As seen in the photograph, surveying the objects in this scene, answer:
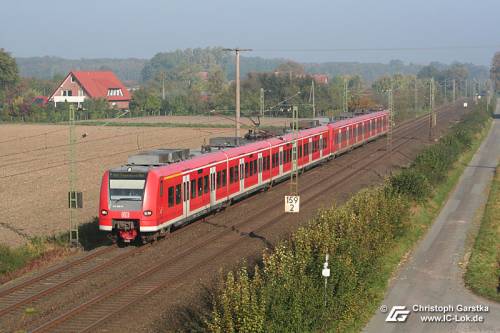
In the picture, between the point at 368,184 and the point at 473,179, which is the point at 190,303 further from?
the point at 473,179

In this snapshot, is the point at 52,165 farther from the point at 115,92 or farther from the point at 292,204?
the point at 115,92

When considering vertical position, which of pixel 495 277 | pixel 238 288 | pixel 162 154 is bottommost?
pixel 495 277

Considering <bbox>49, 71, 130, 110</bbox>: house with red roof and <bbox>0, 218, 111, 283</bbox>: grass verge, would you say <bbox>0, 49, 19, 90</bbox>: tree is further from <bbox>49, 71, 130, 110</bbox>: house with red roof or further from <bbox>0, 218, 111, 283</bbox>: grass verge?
<bbox>0, 218, 111, 283</bbox>: grass verge

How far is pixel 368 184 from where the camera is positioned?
46.4m

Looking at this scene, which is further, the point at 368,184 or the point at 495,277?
the point at 368,184

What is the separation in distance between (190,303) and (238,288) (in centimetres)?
542

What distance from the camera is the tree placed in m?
156

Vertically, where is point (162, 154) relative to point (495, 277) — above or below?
above

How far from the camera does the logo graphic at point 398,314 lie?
19.8 m

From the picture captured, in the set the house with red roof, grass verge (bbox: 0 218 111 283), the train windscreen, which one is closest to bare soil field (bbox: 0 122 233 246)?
grass verge (bbox: 0 218 111 283)

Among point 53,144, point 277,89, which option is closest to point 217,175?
point 53,144

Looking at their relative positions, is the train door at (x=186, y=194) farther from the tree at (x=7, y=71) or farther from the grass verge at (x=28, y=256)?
the tree at (x=7, y=71)

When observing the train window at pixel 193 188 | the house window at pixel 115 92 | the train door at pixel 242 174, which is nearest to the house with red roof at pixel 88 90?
the house window at pixel 115 92

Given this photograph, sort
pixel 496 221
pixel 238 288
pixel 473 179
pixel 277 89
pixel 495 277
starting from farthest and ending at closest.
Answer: pixel 277 89 → pixel 473 179 → pixel 496 221 → pixel 495 277 → pixel 238 288
